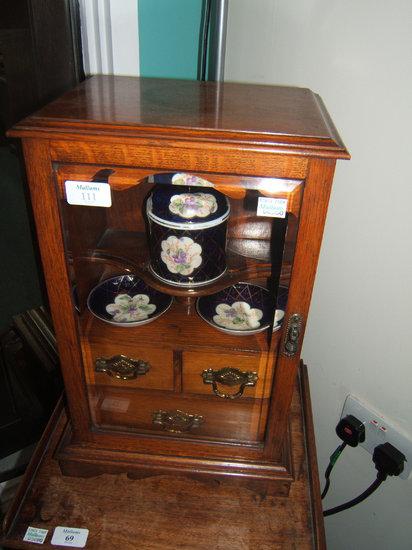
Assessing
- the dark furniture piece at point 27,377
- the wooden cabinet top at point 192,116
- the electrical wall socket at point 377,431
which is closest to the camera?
the wooden cabinet top at point 192,116

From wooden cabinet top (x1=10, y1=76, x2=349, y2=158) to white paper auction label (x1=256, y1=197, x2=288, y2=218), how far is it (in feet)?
0.25

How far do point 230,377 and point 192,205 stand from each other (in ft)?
1.02

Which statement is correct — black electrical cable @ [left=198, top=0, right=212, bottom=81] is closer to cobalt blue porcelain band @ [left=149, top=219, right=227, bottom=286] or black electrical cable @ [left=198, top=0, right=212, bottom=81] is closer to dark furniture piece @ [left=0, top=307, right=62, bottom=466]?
cobalt blue porcelain band @ [left=149, top=219, right=227, bottom=286]

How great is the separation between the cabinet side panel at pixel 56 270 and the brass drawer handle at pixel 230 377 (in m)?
0.22

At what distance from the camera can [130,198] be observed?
858 millimetres

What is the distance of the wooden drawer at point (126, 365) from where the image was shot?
2.61ft

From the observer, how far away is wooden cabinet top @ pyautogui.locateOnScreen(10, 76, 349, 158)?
56cm

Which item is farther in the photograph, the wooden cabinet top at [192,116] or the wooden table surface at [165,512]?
the wooden table surface at [165,512]

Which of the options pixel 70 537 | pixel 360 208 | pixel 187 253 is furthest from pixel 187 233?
pixel 70 537

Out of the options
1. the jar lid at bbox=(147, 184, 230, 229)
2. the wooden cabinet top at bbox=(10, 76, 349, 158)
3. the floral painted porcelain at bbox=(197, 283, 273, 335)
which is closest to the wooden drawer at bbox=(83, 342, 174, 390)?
the floral painted porcelain at bbox=(197, 283, 273, 335)

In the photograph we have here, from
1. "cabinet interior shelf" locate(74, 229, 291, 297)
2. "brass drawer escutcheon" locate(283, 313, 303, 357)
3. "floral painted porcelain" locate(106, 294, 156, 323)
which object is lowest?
"floral painted porcelain" locate(106, 294, 156, 323)

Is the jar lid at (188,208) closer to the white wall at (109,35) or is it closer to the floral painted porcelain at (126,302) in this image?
the floral painted porcelain at (126,302)

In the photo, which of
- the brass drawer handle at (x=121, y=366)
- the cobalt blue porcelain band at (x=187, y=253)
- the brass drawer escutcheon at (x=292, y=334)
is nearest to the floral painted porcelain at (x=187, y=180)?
the cobalt blue porcelain band at (x=187, y=253)

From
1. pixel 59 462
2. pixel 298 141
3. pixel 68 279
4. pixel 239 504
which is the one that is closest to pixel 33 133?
pixel 68 279
